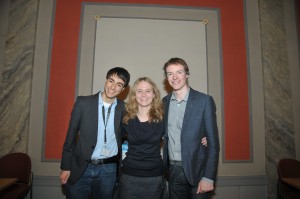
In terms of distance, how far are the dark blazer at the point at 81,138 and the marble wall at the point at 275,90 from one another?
266 centimetres

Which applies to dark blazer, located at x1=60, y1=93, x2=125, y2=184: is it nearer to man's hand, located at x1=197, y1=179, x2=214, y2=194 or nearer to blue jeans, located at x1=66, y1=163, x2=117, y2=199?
blue jeans, located at x1=66, y1=163, x2=117, y2=199

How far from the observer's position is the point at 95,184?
2.17 m

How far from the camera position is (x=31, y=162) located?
121 inches

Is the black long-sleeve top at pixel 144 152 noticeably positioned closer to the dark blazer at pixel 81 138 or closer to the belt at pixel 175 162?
the belt at pixel 175 162

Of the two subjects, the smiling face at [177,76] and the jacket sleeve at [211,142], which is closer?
the jacket sleeve at [211,142]

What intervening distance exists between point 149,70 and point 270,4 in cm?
253

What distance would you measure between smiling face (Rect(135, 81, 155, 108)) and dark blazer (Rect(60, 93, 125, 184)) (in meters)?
0.37

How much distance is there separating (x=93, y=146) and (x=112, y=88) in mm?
669

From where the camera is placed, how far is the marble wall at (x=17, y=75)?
3.06 m

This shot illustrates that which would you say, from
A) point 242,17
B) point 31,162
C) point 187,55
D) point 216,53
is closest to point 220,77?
point 216,53

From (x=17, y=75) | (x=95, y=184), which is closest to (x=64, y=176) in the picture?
(x=95, y=184)

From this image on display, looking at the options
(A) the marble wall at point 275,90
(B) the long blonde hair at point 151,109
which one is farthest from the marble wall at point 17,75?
(A) the marble wall at point 275,90

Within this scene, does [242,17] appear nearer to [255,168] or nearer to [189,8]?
[189,8]

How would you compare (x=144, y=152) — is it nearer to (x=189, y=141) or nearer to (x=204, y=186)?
(x=189, y=141)
